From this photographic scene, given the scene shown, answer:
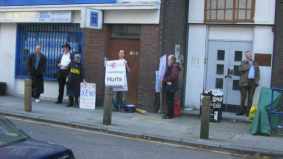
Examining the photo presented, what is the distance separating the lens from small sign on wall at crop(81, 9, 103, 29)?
16.8m

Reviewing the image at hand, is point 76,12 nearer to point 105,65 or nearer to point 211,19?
point 105,65

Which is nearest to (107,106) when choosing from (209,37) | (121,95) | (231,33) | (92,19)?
(121,95)

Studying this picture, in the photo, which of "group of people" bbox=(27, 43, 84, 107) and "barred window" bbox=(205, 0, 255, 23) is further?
"group of people" bbox=(27, 43, 84, 107)

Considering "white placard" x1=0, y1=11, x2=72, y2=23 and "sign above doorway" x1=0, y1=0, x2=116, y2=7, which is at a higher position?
"sign above doorway" x1=0, y1=0, x2=116, y2=7

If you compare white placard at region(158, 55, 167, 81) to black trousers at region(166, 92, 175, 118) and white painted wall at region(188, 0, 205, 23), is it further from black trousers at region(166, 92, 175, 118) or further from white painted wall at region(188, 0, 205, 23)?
white painted wall at region(188, 0, 205, 23)

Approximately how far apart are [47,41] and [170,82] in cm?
586

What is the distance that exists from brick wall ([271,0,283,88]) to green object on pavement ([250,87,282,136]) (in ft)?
7.70

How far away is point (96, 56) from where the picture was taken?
59.5ft

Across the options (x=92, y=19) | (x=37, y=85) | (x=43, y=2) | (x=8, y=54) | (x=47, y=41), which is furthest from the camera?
(x=8, y=54)

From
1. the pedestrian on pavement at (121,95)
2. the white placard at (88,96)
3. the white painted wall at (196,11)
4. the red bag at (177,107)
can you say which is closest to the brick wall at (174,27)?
the white painted wall at (196,11)

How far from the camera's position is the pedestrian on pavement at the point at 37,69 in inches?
727

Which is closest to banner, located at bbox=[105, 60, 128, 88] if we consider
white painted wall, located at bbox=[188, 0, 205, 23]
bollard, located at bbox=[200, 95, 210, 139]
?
white painted wall, located at bbox=[188, 0, 205, 23]

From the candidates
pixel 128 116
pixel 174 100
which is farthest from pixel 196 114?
pixel 128 116

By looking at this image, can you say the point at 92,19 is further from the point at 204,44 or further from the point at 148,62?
the point at 204,44
